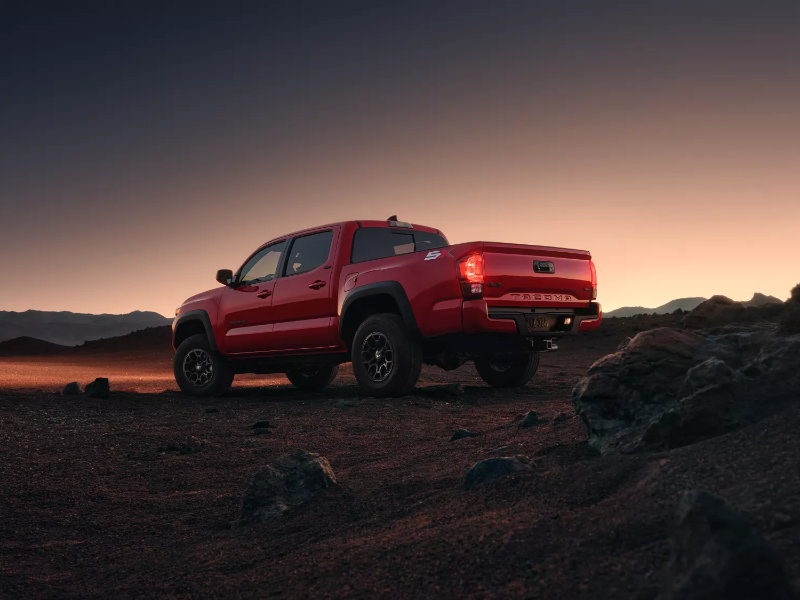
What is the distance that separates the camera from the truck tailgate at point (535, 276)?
717 cm

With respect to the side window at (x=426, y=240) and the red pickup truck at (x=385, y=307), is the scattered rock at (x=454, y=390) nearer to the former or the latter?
the red pickup truck at (x=385, y=307)

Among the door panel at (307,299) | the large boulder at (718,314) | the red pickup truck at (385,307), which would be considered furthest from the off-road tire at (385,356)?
the large boulder at (718,314)

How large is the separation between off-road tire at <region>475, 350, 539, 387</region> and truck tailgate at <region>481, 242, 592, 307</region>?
1699 mm

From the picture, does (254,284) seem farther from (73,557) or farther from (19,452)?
(73,557)

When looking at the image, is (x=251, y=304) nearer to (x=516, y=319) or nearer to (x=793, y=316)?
(x=516, y=319)

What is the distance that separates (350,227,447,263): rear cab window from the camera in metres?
8.70

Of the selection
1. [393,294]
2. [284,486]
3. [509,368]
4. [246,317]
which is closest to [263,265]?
[246,317]

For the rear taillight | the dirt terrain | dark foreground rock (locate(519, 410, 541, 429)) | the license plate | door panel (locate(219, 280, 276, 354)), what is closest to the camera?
the dirt terrain

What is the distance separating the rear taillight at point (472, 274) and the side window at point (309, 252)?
2.34 meters

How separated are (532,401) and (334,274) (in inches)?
114

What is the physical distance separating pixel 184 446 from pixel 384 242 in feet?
13.3

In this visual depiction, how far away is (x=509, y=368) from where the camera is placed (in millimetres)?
9664

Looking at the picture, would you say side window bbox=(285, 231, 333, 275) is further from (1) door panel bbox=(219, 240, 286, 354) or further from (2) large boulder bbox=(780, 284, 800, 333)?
(2) large boulder bbox=(780, 284, 800, 333)

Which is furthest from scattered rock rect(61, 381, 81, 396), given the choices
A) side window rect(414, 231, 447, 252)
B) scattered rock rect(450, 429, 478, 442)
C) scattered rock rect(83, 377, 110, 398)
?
scattered rock rect(450, 429, 478, 442)
